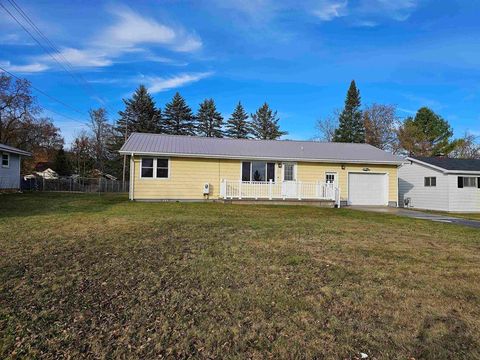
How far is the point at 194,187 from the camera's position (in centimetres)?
1759

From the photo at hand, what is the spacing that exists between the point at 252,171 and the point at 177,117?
30.9 m

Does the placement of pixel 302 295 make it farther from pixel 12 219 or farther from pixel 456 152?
pixel 456 152

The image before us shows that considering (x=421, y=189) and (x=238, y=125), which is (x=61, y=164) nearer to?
(x=238, y=125)

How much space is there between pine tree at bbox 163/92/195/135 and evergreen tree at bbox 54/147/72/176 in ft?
49.0

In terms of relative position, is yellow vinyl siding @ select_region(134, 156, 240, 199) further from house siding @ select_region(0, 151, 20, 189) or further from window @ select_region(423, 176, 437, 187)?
window @ select_region(423, 176, 437, 187)

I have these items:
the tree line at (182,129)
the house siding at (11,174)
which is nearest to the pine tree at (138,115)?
the tree line at (182,129)

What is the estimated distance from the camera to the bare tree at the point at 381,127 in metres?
40.7

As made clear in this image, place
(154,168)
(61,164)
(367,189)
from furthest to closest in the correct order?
(61,164) → (367,189) → (154,168)

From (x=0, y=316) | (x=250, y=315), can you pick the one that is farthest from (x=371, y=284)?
(x=0, y=316)

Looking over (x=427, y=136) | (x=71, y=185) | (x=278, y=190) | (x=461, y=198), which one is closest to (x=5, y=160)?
(x=71, y=185)

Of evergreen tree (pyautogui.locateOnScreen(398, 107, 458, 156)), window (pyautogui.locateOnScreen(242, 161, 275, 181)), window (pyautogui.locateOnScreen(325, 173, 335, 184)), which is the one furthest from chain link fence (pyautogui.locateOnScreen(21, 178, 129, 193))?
evergreen tree (pyautogui.locateOnScreen(398, 107, 458, 156))

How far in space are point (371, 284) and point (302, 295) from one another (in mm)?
1074

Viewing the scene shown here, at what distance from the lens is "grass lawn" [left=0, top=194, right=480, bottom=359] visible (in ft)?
9.10

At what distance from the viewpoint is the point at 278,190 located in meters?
17.6
